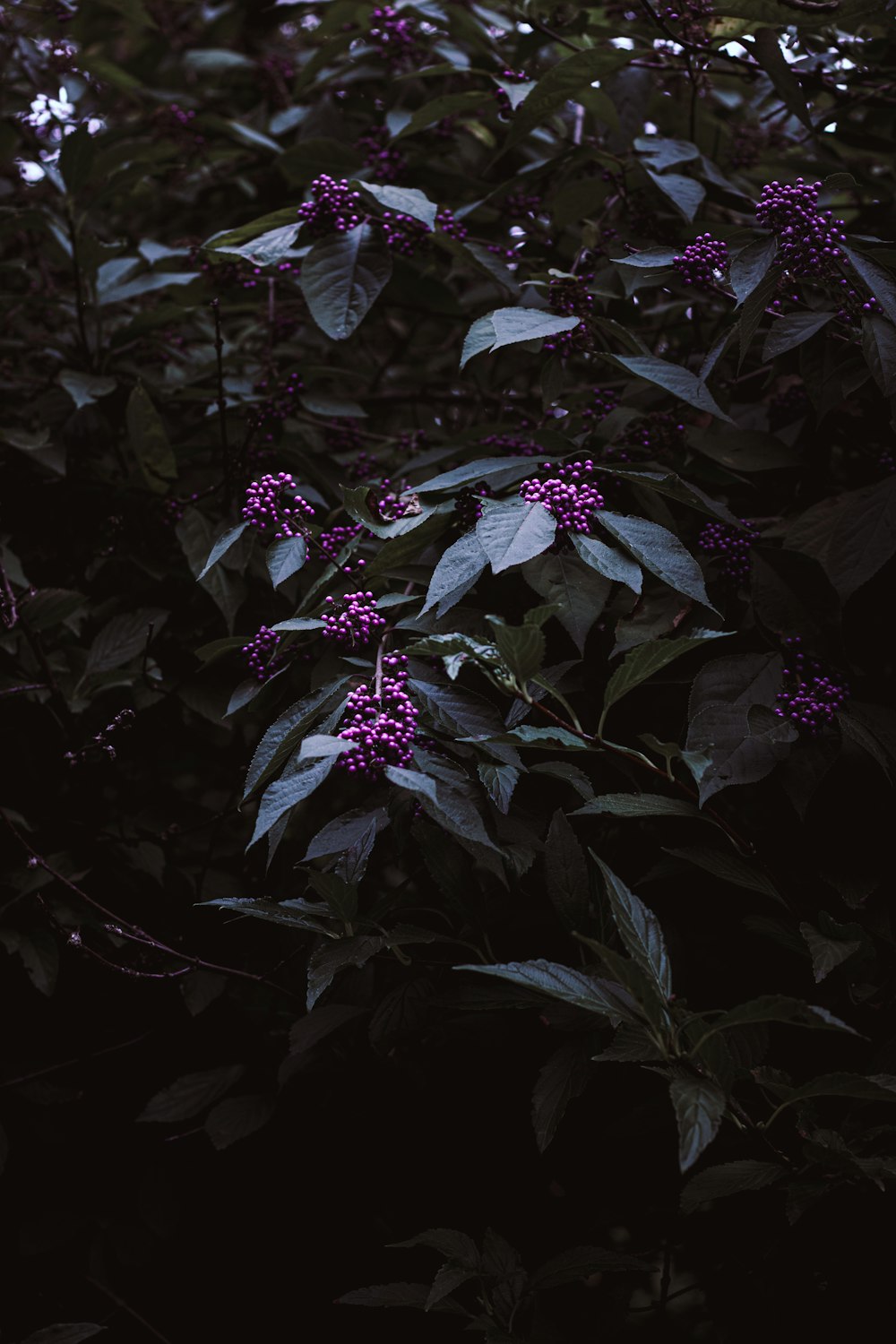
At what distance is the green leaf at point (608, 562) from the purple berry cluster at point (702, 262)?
0.40 metres

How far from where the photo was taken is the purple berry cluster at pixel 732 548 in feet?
4.16

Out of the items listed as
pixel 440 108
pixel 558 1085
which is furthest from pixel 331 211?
pixel 558 1085

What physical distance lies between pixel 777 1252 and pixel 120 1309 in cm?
91

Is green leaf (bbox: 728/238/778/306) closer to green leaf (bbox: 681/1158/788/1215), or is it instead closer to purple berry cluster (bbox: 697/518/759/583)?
purple berry cluster (bbox: 697/518/759/583)

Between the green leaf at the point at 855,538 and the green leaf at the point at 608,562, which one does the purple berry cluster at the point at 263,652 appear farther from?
the green leaf at the point at 855,538

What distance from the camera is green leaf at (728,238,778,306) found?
3.74 ft

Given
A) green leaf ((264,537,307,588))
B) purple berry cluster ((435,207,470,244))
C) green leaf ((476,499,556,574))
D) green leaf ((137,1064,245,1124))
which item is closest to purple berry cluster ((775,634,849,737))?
green leaf ((476,499,556,574))

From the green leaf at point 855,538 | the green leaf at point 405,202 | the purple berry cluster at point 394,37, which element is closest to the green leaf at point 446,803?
the green leaf at point 855,538

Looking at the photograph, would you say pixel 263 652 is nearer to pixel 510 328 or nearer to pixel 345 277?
pixel 510 328

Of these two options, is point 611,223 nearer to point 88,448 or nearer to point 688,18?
point 688,18

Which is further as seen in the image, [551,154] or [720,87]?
[720,87]

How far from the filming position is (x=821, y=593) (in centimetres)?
124

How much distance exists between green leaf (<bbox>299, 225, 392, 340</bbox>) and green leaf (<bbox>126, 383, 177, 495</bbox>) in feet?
1.00

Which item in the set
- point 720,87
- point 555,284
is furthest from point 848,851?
point 720,87
